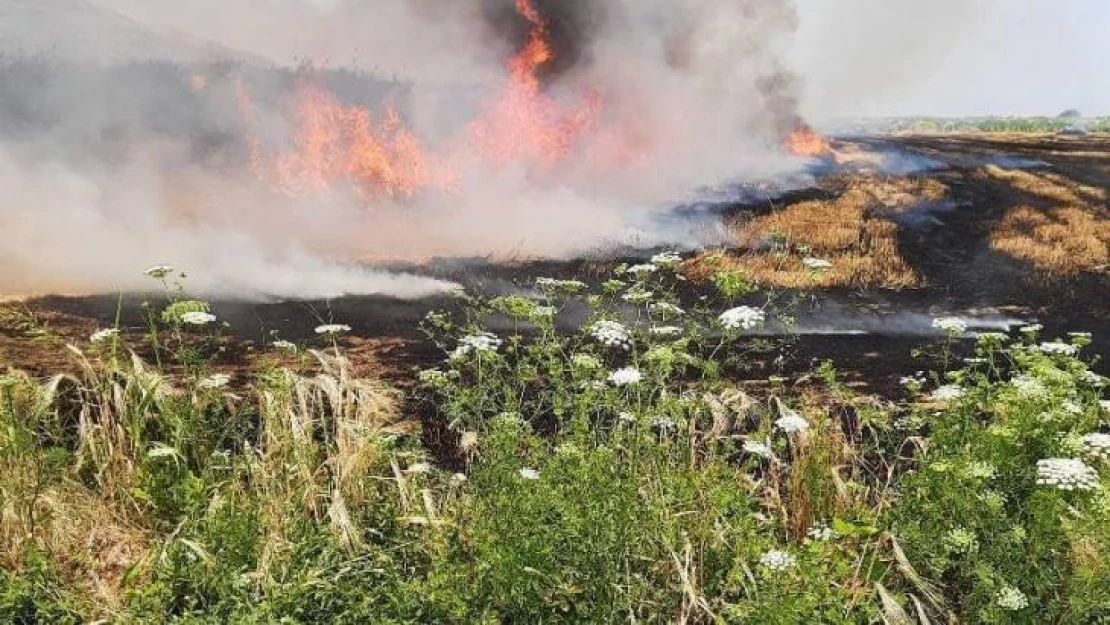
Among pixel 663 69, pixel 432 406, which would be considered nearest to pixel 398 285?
pixel 432 406

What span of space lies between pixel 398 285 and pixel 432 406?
7.57 feet

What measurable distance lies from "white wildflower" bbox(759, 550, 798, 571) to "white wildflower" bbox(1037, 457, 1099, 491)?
103cm

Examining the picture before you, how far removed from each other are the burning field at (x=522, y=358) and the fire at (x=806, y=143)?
0.23 m

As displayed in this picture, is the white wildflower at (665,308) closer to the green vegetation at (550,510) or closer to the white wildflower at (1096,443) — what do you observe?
the green vegetation at (550,510)

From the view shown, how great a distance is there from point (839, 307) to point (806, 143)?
840 centimetres

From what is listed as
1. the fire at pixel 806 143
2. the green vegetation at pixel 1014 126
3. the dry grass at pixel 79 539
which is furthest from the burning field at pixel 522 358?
the green vegetation at pixel 1014 126

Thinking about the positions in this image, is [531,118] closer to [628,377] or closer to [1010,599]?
[628,377]

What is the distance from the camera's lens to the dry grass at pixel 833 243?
871cm

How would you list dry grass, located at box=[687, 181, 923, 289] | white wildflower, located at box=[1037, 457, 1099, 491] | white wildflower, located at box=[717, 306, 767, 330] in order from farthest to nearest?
dry grass, located at box=[687, 181, 923, 289] → white wildflower, located at box=[717, 306, 767, 330] → white wildflower, located at box=[1037, 457, 1099, 491]

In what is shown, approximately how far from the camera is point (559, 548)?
12.9ft

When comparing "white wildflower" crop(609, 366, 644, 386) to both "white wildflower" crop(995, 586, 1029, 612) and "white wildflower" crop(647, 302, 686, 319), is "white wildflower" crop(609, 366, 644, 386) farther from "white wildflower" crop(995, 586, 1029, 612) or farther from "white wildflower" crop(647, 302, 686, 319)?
"white wildflower" crop(995, 586, 1029, 612)

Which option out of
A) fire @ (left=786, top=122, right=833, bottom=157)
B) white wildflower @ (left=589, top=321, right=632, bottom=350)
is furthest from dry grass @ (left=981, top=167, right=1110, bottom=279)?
white wildflower @ (left=589, top=321, right=632, bottom=350)

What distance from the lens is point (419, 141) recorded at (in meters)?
12.7

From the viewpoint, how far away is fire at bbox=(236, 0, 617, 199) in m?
11.3
